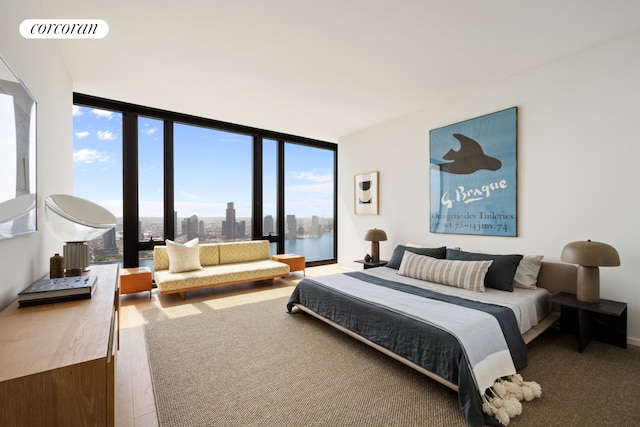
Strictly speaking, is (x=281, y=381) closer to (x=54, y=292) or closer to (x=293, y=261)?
(x=54, y=292)

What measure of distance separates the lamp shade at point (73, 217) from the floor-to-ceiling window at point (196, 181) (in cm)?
252

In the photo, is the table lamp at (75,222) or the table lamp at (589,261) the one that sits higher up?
the table lamp at (75,222)

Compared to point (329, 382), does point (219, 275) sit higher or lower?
higher

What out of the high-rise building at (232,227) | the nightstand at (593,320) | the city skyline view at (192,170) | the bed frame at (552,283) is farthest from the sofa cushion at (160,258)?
the nightstand at (593,320)

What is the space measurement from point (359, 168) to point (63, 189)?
4328mm

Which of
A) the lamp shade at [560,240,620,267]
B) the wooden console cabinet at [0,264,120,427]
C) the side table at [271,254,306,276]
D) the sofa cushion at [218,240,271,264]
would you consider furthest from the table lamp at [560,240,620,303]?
the sofa cushion at [218,240,271,264]

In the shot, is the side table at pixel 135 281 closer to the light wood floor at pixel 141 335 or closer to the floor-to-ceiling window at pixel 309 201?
the light wood floor at pixel 141 335

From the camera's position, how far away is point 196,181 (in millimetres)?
4961

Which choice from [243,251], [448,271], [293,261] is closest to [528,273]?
[448,271]

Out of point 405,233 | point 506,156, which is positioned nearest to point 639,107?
point 506,156

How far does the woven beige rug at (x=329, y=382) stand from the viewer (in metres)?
1.70

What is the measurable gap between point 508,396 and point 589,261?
1.49 m

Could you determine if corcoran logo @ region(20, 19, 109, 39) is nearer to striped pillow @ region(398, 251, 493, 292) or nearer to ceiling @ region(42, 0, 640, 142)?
ceiling @ region(42, 0, 640, 142)

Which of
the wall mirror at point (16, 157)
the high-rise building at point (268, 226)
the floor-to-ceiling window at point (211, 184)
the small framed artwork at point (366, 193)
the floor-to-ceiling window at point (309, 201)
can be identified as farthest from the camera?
the floor-to-ceiling window at point (309, 201)
